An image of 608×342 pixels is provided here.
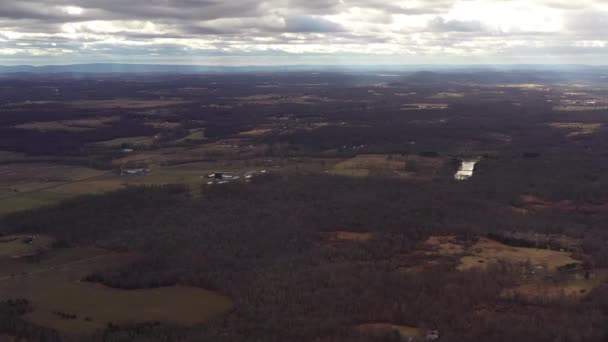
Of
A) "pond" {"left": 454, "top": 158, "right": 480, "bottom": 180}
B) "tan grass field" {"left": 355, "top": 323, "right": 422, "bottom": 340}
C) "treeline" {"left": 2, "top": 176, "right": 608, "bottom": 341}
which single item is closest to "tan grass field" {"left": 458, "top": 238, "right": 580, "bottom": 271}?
"treeline" {"left": 2, "top": 176, "right": 608, "bottom": 341}

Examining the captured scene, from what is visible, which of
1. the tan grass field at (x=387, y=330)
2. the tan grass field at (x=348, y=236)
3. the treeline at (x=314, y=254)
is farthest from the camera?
the tan grass field at (x=348, y=236)

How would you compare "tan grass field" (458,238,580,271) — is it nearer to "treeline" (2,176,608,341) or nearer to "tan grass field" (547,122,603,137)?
"treeline" (2,176,608,341)

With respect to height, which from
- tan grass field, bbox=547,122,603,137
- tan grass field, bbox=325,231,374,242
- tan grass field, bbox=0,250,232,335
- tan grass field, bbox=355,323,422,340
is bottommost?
tan grass field, bbox=0,250,232,335

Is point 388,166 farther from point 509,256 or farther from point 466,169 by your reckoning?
A: point 509,256

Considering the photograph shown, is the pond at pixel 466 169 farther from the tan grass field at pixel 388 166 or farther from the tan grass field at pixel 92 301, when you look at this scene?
the tan grass field at pixel 92 301

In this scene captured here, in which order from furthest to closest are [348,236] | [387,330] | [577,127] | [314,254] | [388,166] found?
[577,127] → [388,166] → [348,236] → [314,254] → [387,330]

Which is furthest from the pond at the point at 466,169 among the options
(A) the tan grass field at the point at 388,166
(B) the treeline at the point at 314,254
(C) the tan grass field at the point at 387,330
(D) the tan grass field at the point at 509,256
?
(C) the tan grass field at the point at 387,330

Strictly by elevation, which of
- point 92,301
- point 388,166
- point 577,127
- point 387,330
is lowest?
point 92,301

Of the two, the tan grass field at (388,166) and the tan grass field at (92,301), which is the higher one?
the tan grass field at (388,166)

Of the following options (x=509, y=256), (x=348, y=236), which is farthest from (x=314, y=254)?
(x=509, y=256)

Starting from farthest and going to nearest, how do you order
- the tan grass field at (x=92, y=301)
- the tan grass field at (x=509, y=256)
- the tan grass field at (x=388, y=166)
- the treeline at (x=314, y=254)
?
the tan grass field at (x=388, y=166), the tan grass field at (x=509, y=256), the tan grass field at (x=92, y=301), the treeline at (x=314, y=254)

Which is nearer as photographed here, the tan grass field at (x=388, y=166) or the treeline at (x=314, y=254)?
the treeline at (x=314, y=254)
